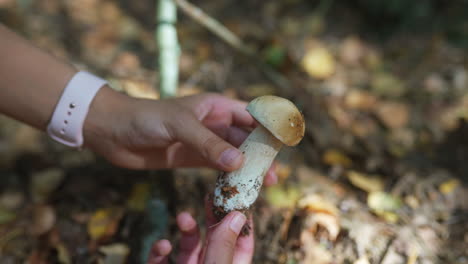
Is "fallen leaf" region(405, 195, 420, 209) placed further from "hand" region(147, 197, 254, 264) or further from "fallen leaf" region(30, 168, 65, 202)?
"fallen leaf" region(30, 168, 65, 202)

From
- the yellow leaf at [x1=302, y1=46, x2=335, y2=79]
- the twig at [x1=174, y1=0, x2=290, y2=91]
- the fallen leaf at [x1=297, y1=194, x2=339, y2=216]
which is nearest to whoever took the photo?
the fallen leaf at [x1=297, y1=194, x2=339, y2=216]

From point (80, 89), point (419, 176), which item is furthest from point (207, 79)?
point (419, 176)

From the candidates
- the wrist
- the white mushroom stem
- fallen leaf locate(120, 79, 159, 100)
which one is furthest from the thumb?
fallen leaf locate(120, 79, 159, 100)

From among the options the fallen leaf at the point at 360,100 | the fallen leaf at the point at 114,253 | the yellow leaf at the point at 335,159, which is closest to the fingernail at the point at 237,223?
the fallen leaf at the point at 114,253

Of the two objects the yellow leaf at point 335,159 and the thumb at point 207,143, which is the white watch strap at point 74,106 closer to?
the thumb at point 207,143

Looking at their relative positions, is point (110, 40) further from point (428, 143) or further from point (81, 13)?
point (428, 143)
